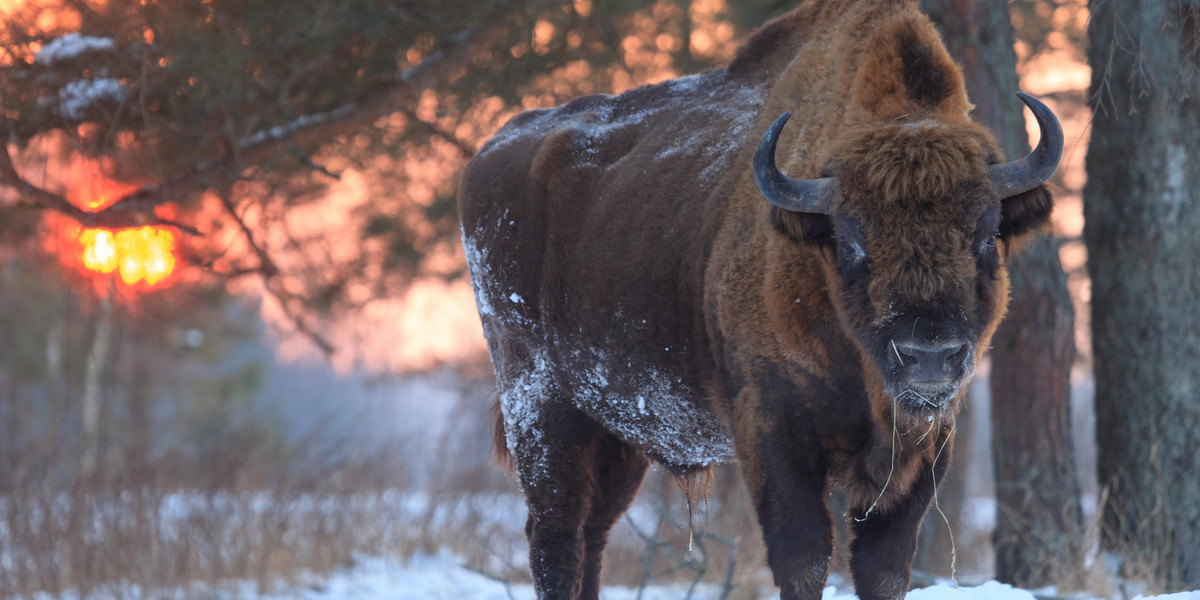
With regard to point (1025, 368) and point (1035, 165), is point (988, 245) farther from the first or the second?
point (1025, 368)

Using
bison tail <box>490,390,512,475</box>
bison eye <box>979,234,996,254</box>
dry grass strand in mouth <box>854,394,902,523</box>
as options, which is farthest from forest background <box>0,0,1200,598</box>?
bison tail <box>490,390,512,475</box>

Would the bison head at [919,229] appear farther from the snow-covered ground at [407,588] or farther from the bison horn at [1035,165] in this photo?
the snow-covered ground at [407,588]

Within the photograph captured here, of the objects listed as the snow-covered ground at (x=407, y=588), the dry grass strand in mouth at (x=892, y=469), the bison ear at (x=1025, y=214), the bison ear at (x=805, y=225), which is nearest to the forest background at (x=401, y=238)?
the snow-covered ground at (x=407, y=588)

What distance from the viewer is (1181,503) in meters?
6.39

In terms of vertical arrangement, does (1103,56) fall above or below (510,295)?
above

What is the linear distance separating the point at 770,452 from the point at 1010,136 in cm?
419

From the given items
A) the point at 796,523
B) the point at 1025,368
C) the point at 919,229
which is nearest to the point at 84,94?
the point at 796,523

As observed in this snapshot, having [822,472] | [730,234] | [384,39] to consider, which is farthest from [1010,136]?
Result: [384,39]

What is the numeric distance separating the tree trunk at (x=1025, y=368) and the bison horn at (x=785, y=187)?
3.78 metres

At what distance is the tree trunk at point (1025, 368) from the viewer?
6.73 meters

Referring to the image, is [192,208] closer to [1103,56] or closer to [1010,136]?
[1010,136]

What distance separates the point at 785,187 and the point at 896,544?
1405mm

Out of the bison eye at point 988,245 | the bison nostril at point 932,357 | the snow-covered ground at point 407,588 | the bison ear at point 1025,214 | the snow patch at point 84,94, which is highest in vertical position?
the snow patch at point 84,94

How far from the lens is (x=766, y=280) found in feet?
12.4
